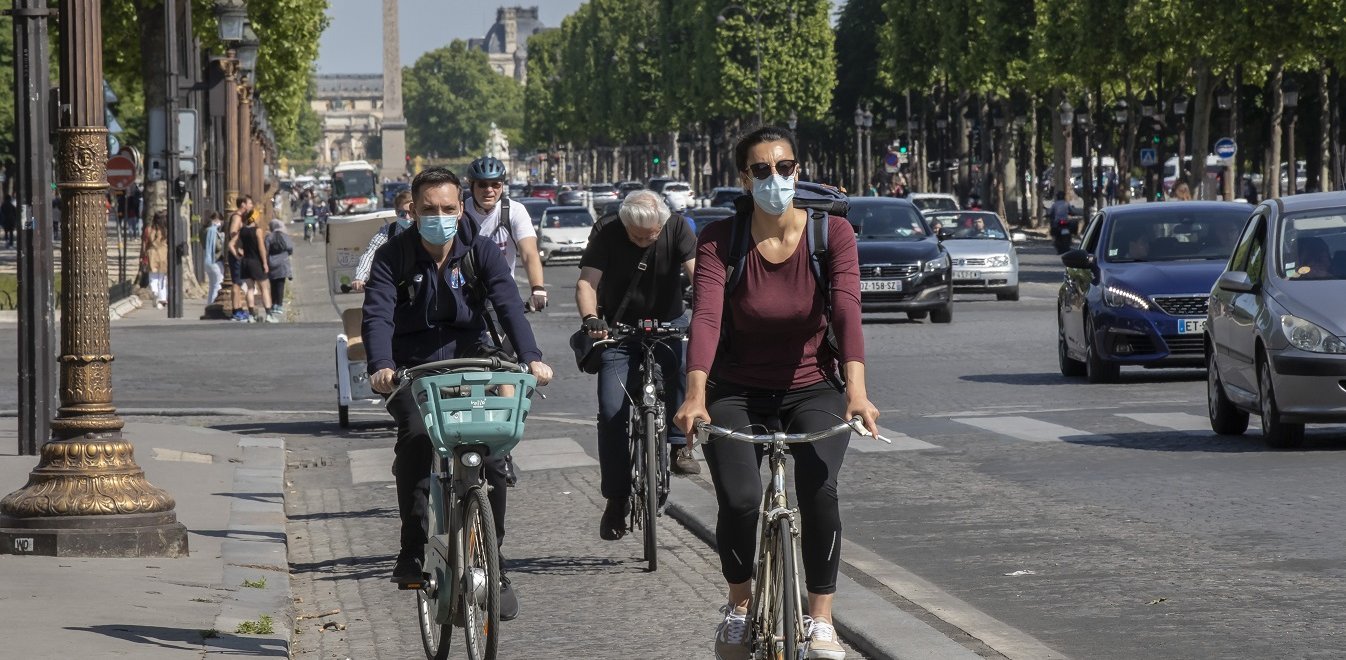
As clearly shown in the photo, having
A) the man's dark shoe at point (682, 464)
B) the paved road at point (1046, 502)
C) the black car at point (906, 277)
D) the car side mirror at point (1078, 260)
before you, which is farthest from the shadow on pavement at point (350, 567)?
the black car at point (906, 277)

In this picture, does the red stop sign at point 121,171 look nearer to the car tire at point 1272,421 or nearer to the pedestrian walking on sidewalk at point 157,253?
the pedestrian walking on sidewalk at point 157,253

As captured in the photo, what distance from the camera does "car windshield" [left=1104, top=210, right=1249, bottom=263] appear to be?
19.2 meters

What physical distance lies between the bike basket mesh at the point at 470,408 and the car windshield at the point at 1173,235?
13128 mm

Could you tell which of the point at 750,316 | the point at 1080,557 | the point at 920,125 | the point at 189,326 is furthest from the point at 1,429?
the point at 920,125

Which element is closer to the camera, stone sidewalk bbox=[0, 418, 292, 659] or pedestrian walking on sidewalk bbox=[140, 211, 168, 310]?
stone sidewalk bbox=[0, 418, 292, 659]

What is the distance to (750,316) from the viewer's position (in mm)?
6035

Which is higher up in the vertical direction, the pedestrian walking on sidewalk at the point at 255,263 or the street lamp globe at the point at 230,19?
the street lamp globe at the point at 230,19

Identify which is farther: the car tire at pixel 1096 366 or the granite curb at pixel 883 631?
the car tire at pixel 1096 366

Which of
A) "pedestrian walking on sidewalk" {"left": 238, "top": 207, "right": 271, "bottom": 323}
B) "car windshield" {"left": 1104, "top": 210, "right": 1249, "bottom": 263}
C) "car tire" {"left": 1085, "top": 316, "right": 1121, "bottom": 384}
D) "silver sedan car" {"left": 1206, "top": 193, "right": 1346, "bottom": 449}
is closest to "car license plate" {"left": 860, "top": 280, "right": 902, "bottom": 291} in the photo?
"car windshield" {"left": 1104, "top": 210, "right": 1249, "bottom": 263}

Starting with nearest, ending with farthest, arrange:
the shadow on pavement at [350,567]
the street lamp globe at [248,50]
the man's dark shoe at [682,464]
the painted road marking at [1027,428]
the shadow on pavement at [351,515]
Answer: the shadow on pavement at [350,567], the man's dark shoe at [682,464], the shadow on pavement at [351,515], the painted road marking at [1027,428], the street lamp globe at [248,50]

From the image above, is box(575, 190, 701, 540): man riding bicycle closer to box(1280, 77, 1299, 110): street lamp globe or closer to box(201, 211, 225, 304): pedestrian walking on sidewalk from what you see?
box(201, 211, 225, 304): pedestrian walking on sidewalk

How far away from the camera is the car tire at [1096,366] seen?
18.9m

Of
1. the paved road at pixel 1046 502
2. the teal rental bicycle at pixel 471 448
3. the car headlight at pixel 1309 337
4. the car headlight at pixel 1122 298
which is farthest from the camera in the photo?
the car headlight at pixel 1122 298

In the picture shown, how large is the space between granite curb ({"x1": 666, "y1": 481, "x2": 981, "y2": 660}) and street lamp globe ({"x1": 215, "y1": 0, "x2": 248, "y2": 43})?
26.7 metres
